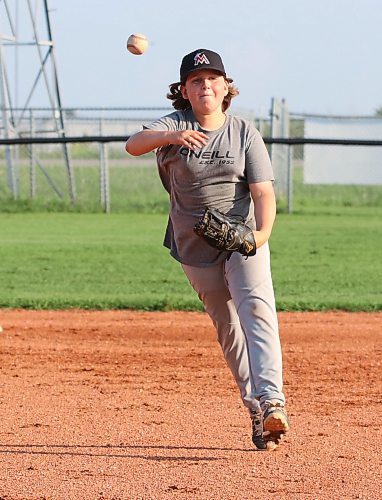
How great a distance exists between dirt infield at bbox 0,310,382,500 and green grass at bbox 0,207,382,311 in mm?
1223

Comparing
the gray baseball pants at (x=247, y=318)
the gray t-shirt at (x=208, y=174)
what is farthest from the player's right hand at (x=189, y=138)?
the gray baseball pants at (x=247, y=318)

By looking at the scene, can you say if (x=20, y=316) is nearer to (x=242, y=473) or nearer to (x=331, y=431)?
(x=331, y=431)

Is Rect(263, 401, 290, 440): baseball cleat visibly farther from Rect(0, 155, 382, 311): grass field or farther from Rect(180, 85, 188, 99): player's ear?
Rect(0, 155, 382, 311): grass field

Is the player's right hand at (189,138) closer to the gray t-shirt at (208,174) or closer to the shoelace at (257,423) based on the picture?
the gray t-shirt at (208,174)

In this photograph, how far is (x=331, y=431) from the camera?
5328 millimetres

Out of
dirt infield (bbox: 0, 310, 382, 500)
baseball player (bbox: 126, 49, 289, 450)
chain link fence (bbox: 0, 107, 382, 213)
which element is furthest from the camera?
chain link fence (bbox: 0, 107, 382, 213)

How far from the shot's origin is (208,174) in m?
4.79

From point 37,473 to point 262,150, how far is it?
5.70 feet

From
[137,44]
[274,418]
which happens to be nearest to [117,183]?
[137,44]

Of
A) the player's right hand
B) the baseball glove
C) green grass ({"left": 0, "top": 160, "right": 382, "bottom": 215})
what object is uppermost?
the player's right hand

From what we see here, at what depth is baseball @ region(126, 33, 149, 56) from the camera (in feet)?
24.4

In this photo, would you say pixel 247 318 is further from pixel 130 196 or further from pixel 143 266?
pixel 130 196

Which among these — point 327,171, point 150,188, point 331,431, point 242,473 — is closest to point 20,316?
point 331,431

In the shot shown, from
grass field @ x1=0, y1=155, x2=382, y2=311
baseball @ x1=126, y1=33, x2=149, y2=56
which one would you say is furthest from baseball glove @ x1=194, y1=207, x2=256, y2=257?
grass field @ x1=0, y1=155, x2=382, y2=311
